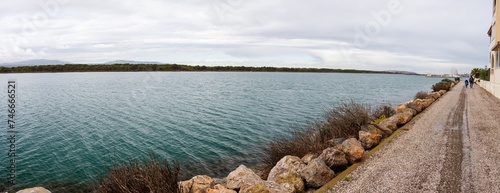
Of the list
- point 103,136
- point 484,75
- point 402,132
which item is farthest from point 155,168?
point 484,75

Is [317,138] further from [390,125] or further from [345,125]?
[390,125]

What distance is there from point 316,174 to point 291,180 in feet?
2.44

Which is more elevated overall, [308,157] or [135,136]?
[308,157]

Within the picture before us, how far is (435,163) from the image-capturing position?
34.2 feet

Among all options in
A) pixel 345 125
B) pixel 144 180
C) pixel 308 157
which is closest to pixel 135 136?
pixel 345 125

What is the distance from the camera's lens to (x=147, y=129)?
869 inches

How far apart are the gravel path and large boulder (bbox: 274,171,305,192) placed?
849 mm

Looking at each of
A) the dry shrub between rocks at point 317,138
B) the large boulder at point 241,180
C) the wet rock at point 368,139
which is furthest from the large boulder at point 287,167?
the wet rock at point 368,139

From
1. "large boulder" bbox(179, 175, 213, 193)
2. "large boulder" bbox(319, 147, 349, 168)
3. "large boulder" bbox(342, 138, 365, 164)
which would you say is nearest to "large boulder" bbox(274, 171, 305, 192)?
"large boulder" bbox(319, 147, 349, 168)

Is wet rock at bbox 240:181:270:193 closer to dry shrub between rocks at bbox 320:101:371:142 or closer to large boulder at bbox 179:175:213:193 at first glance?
large boulder at bbox 179:175:213:193

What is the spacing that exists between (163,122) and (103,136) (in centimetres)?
513

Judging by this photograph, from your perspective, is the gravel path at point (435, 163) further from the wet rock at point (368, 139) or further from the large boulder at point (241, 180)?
the large boulder at point (241, 180)

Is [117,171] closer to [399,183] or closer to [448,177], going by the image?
[399,183]

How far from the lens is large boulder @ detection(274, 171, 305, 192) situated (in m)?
9.28
